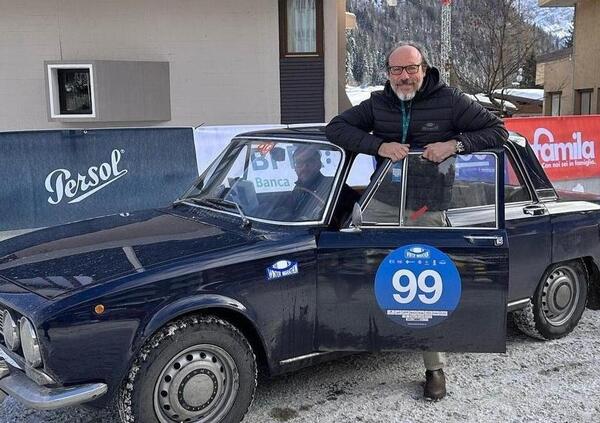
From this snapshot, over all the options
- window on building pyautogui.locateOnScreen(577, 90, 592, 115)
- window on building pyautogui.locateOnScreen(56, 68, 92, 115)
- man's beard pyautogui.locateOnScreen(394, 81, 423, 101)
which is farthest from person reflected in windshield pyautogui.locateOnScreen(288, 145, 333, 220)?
window on building pyautogui.locateOnScreen(577, 90, 592, 115)

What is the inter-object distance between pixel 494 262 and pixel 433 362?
0.76 metres

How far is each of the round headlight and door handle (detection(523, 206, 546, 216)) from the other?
335 centimetres

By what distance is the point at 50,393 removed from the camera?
3.00 m

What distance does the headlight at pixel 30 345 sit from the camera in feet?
9.95

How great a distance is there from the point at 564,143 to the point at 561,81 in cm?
1401

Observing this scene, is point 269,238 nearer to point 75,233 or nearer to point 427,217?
point 427,217

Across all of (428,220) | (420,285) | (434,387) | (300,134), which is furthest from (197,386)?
(300,134)

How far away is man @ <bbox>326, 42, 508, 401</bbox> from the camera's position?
150 inches

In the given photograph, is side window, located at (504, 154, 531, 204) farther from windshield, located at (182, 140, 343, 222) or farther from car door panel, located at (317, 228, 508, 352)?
windshield, located at (182, 140, 343, 222)

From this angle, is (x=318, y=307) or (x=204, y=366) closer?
(x=204, y=366)

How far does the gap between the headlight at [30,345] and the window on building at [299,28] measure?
10.8 metres

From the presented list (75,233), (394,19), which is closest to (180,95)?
(75,233)

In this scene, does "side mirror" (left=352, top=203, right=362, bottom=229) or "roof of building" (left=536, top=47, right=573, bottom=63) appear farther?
"roof of building" (left=536, top=47, right=573, bottom=63)

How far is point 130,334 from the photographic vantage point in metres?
3.12
